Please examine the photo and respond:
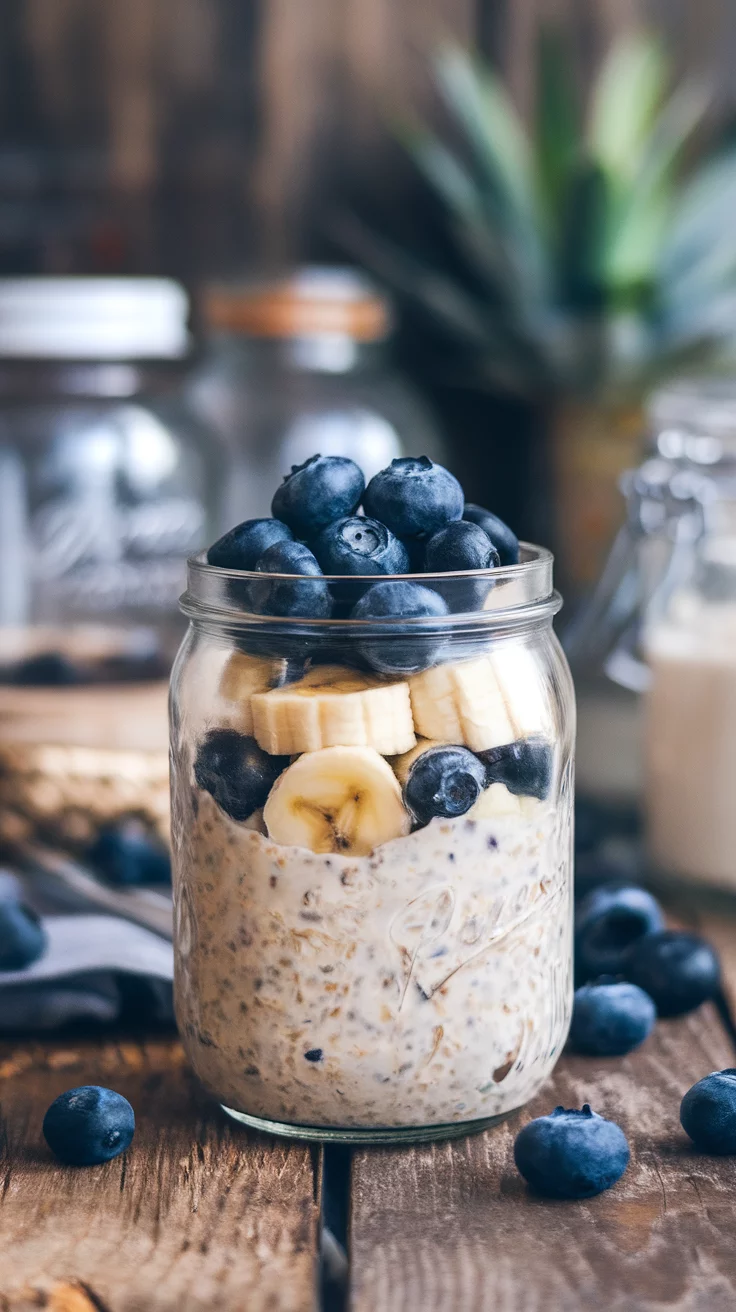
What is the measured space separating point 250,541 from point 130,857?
0.52 m

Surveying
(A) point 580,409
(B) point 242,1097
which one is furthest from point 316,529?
(A) point 580,409

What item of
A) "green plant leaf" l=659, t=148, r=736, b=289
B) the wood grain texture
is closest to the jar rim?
"green plant leaf" l=659, t=148, r=736, b=289

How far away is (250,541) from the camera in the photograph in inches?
32.1

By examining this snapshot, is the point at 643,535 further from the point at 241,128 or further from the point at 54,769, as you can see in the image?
the point at 241,128

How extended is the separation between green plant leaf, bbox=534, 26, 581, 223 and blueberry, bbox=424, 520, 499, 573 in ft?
3.32

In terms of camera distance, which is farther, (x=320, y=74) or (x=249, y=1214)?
(x=320, y=74)

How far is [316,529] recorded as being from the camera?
0.82 meters

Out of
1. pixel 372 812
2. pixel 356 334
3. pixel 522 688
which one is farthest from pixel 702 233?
pixel 372 812

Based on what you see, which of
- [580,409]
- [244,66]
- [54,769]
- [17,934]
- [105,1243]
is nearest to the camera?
[105,1243]

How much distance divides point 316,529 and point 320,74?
48.6 inches

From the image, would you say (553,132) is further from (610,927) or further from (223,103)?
(610,927)

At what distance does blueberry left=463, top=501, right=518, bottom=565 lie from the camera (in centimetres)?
83

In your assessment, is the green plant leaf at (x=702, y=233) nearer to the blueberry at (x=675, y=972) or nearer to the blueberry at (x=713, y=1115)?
the blueberry at (x=675, y=972)

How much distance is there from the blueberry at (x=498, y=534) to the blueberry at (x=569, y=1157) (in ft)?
1.02
